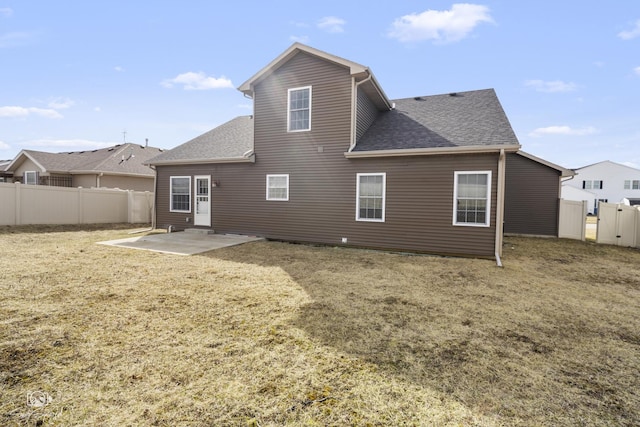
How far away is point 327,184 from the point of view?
32.7 feet

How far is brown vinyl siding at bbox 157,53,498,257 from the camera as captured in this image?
854 centimetres

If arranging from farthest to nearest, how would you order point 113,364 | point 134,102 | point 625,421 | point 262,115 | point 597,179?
point 597,179, point 134,102, point 262,115, point 113,364, point 625,421

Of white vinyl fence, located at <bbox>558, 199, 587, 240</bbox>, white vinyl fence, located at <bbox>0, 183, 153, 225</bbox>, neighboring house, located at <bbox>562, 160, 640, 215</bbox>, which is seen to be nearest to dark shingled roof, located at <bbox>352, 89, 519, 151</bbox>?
white vinyl fence, located at <bbox>558, 199, 587, 240</bbox>

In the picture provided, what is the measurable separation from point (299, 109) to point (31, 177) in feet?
68.2

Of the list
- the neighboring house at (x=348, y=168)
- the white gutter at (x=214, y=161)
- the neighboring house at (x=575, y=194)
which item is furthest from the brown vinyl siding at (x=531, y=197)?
the neighboring house at (x=575, y=194)

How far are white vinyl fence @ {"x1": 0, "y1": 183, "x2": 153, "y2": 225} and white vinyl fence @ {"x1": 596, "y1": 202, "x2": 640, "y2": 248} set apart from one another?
2176cm

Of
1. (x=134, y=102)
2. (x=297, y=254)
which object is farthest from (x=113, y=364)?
(x=134, y=102)

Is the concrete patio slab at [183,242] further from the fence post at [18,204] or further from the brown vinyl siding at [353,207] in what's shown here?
the fence post at [18,204]

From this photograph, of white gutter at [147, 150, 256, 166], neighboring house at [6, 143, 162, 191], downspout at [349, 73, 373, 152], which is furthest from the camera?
neighboring house at [6, 143, 162, 191]

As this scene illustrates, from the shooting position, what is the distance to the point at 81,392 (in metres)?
2.34

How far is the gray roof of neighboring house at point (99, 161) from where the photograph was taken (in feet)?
61.3

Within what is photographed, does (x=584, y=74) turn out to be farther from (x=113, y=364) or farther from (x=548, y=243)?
(x=113, y=364)

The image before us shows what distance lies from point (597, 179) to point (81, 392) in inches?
2350

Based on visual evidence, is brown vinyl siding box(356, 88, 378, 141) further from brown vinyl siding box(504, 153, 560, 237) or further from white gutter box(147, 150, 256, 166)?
brown vinyl siding box(504, 153, 560, 237)
